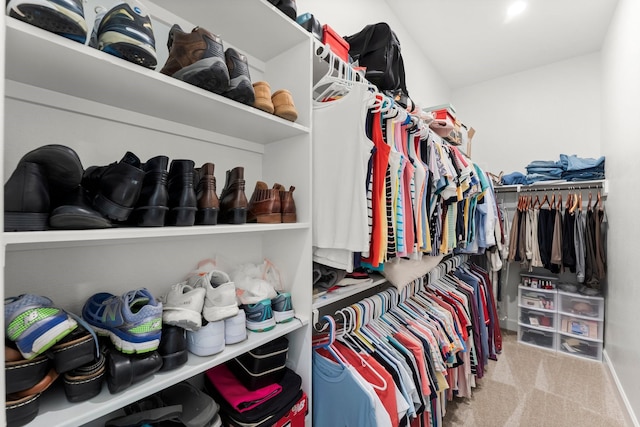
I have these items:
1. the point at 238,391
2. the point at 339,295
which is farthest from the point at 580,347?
the point at 238,391

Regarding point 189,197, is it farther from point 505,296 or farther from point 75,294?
point 505,296

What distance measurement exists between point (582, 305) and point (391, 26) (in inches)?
119

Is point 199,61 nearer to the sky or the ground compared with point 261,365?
nearer to the sky

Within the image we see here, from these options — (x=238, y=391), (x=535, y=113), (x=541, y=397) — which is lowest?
(x=541, y=397)

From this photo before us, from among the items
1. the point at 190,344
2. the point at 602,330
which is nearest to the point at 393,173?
the point at 190,344

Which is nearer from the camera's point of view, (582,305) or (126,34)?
(126,34)

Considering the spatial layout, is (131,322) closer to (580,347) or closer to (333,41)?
(333,41)

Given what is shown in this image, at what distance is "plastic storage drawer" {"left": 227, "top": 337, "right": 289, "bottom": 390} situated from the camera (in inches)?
35.2

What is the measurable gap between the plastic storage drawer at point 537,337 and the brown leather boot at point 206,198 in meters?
3.40

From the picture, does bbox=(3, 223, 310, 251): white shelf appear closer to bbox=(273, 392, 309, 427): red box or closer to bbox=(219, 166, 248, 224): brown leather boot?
bbox=(219, 166, 248, 224): brown leather boot

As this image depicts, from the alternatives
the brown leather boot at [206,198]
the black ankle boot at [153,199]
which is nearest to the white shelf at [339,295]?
the brown leather boot at [206,198]

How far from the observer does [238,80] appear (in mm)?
774

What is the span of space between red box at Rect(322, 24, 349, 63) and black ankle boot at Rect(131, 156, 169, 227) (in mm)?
899

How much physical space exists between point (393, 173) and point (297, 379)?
85 cm
